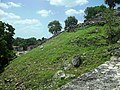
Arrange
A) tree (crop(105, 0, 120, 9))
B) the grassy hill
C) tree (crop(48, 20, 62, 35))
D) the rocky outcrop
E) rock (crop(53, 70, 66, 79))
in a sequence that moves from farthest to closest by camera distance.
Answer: tree (crop(48, 20, 62, 35)) < tree (crop(105, 0, 120, 9)) < the grassy hill < rock (crop(53, 70, 66, 79)) < the rocky outcrop

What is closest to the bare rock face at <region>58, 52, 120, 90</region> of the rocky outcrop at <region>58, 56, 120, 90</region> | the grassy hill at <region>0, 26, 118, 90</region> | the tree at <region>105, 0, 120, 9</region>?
the rocky outcrop at <region>58, 56, 120, 90</region>

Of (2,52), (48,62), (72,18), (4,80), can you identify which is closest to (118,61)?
(48,62)

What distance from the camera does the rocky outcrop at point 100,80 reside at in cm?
1598

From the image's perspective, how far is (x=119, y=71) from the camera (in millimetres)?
17469

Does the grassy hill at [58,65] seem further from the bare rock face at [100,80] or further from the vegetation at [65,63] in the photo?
the bare rock face at [100,80]

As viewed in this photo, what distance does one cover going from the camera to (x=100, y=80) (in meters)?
16.7

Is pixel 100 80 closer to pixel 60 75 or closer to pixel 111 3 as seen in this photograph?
pixel 60 75

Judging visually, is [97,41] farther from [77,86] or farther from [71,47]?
[77,86]

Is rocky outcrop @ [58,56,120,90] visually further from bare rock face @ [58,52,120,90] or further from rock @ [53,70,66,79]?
rock @ [53,70,66,79]

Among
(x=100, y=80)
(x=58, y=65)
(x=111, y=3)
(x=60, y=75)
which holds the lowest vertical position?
(x=60, y=75)

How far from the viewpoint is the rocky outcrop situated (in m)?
16.0

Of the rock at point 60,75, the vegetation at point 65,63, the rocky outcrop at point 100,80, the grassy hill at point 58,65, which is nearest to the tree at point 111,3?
the vegetation at point 65,63

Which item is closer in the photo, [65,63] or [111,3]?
[65,63]

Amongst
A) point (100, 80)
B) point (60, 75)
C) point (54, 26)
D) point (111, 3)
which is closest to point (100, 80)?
point (100, 80)
